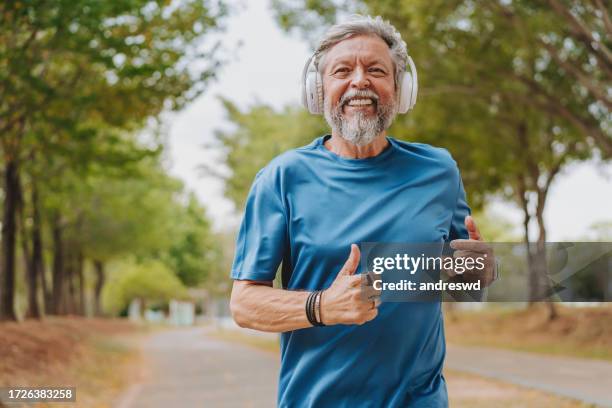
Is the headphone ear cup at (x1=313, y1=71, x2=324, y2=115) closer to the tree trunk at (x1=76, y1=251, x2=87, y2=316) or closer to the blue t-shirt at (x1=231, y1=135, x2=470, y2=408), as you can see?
the blue t-shirt at (x1=231, y1=135, x2=470, y2=408)

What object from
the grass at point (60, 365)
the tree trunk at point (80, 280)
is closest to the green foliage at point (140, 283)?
the tree trunk at point (80, 280)

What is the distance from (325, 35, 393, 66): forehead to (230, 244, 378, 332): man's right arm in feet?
2.16

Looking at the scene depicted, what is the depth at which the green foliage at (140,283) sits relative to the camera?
6656 cm

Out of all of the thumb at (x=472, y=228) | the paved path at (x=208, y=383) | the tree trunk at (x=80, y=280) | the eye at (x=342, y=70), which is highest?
the tree trunk at (x=80, y=280)

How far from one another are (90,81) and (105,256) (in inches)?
1046

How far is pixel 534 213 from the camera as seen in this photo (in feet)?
91.0

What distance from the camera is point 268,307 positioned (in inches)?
89.9

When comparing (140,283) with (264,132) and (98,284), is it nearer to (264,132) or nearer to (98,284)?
(98,284)

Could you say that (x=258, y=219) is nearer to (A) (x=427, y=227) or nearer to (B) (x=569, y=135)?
(A) (x=427, y=227)

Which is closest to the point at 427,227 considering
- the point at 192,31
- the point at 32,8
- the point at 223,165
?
the point at 32,8

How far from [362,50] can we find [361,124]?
0.22 meters

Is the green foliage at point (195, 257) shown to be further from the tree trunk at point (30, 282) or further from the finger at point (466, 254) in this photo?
the finger at point (466, 254)

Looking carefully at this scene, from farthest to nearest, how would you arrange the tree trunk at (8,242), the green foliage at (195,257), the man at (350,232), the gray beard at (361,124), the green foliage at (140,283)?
the green foliage at (195,257)
the green foliage at (140,283)
the tree trunk at (8,242)
the gray beard at (361,124)
the man at (350,232)

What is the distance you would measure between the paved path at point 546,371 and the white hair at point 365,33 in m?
9.08
